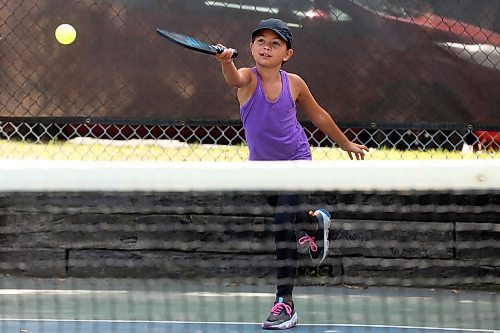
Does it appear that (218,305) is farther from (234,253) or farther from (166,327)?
(166,327)

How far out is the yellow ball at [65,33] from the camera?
6.71 m

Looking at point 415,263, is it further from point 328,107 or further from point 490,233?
point 328,107

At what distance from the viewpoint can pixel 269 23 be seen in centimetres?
584

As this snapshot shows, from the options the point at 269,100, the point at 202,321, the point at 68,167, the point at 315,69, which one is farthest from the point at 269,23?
the point at 68,167

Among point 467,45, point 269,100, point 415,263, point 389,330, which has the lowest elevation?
point 389,330

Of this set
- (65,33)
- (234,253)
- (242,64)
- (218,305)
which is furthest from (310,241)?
(65,33)

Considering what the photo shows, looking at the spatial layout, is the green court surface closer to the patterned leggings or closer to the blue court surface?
the blue court surface

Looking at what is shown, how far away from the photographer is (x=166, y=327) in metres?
5.81

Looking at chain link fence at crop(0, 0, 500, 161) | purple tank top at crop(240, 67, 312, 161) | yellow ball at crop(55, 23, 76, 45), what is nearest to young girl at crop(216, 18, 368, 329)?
purple tank top at crop(240, 67, 312, 161)

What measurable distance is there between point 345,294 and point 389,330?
0.77 m

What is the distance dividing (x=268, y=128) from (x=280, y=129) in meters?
0.06

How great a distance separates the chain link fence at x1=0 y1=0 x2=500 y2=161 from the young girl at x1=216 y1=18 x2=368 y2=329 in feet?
2.44

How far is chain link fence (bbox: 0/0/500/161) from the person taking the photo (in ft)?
21.8

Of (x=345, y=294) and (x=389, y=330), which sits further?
(x=345, y=294)
